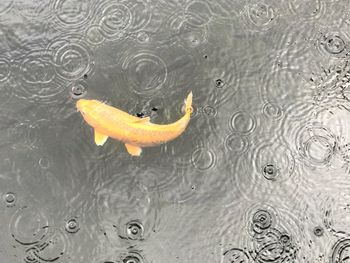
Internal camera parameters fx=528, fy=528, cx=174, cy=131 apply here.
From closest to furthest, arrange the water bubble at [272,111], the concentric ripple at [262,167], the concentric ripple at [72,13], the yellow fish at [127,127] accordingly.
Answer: the yellow fish at [127,127] → the concentric ripple at [262,167] → the water bubble at [272,111] → the concentric ripple at [72,13]

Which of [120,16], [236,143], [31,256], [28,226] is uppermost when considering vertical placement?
[120,16]

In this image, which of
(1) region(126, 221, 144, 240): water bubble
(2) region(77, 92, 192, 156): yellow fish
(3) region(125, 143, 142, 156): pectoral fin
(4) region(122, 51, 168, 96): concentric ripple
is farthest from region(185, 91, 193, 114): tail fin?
(1) region(126, 221, 144, 240): water bubble

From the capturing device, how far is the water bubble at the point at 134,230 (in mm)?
2006

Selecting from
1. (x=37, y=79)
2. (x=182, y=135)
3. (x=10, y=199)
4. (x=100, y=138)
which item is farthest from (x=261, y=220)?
(x=37, y=79)

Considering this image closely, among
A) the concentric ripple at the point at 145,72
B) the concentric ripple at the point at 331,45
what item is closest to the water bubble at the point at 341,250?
the concentric ripple at the point at 331,45

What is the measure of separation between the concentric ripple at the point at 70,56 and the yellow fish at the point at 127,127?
0.20 metres

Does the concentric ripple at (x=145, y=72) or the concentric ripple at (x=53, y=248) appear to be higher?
the concentric ripple at (x=145, y=72)

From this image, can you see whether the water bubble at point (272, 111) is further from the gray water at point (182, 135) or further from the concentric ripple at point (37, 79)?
the concentric ripple at point (37, 79)

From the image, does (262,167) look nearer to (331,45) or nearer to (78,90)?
(331,45)

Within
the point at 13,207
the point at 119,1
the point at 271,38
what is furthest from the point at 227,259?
the point at 119,1

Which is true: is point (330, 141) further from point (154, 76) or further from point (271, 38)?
point (154, 76)

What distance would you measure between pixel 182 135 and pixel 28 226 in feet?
2.26

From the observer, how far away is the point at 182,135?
2.12m

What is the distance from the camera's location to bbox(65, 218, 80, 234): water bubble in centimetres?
200
